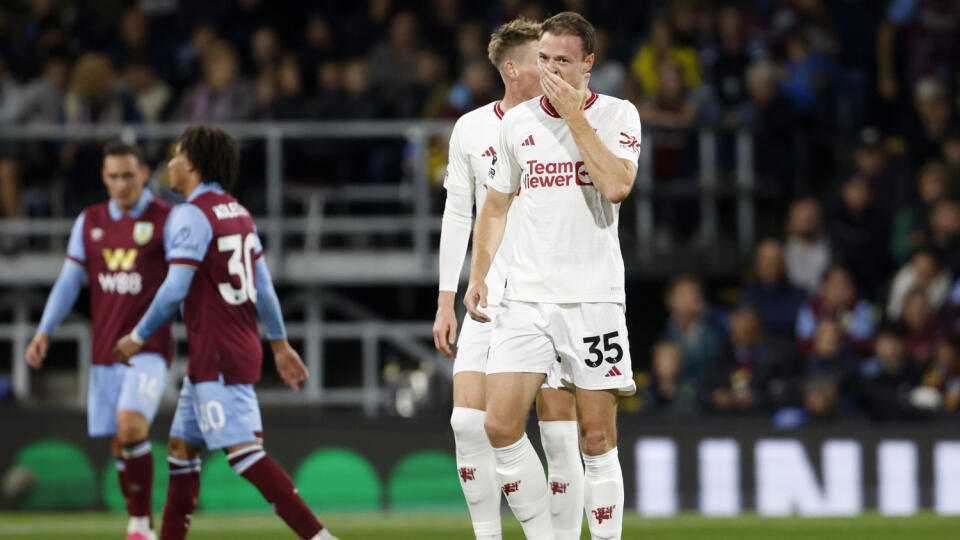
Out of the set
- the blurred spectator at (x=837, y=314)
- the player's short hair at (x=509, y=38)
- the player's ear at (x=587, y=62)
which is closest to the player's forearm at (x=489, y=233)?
the player's ear at (x=587, y=62)

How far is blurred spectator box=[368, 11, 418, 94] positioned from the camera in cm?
1517

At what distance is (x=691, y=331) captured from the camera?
42.3 feet

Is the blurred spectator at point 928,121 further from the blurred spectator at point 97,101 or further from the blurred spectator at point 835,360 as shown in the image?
the blurred spectator at point 97,101

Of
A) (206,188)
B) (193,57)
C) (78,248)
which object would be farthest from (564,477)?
(193,57)

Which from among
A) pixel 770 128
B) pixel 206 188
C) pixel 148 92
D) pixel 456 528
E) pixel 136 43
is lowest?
pixel 456 528

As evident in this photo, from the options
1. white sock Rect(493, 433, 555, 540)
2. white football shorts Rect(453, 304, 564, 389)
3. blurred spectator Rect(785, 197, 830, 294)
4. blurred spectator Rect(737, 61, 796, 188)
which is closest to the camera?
white sock Rect(493, 433, 555, 540)

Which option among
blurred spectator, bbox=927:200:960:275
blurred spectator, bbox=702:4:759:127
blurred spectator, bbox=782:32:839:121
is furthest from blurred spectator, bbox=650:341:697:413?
blurred spectator, bbox=782:32:839:121

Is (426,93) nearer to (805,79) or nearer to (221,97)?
(221,97)

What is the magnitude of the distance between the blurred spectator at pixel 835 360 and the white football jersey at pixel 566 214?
6.28 m

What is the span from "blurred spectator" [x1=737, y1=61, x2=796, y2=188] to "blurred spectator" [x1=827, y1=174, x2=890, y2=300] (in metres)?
0.67

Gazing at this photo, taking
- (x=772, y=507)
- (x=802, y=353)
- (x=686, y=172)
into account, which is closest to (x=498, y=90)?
(x=686, y=172)

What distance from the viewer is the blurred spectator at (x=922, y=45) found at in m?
15.0

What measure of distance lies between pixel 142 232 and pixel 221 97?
6.31 m

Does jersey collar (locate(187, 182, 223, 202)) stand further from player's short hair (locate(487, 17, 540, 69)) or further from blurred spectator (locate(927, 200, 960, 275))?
blurred spectator (locate(927, 200, 960, 275))
